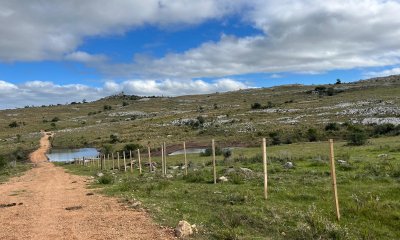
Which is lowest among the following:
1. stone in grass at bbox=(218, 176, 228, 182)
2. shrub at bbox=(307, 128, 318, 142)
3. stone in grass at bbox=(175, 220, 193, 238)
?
shrub at bbox=(307, 128, 318, 142)

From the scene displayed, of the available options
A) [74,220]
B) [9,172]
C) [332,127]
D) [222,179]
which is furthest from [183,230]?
[332,127]

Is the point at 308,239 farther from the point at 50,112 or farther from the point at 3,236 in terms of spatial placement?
the point at 50,112

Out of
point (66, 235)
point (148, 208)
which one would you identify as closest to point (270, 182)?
point (148, 208)

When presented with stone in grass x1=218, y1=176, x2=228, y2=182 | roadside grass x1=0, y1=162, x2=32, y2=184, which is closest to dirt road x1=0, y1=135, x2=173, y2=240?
stone in grass x1=218, y1=176, x2=228, y2=182

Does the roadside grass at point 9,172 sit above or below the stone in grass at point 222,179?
below

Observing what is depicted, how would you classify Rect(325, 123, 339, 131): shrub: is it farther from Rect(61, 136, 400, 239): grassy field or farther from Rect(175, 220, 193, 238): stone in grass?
Rect(175, 220, 193, 238): stone in grass

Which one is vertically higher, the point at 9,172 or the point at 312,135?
the point at 312,135

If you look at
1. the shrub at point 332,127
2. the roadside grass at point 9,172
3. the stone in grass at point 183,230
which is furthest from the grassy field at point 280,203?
the shrub at point 332,127

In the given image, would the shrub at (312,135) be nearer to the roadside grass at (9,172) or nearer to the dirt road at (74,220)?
the roadside grass at (9,172)

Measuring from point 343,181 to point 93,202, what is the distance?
1044 centimetres

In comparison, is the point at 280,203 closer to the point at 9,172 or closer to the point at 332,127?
the point at 9,172

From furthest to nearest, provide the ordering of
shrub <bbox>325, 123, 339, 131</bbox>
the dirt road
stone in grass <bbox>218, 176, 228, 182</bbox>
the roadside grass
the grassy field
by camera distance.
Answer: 1. shrub <bbox>325, 123, 339, 131</bbox>
2. the roadside grass
3. stone in grass <bbox>218, 176, 228, 182</bbox>
4. the dirt road
5. the grassy field

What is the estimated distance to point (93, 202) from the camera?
1748 centimetres

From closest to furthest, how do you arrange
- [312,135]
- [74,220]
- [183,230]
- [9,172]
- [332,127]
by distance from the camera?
[183,230] → [74,220] → [9,172] → [312,135] → [332,127]
